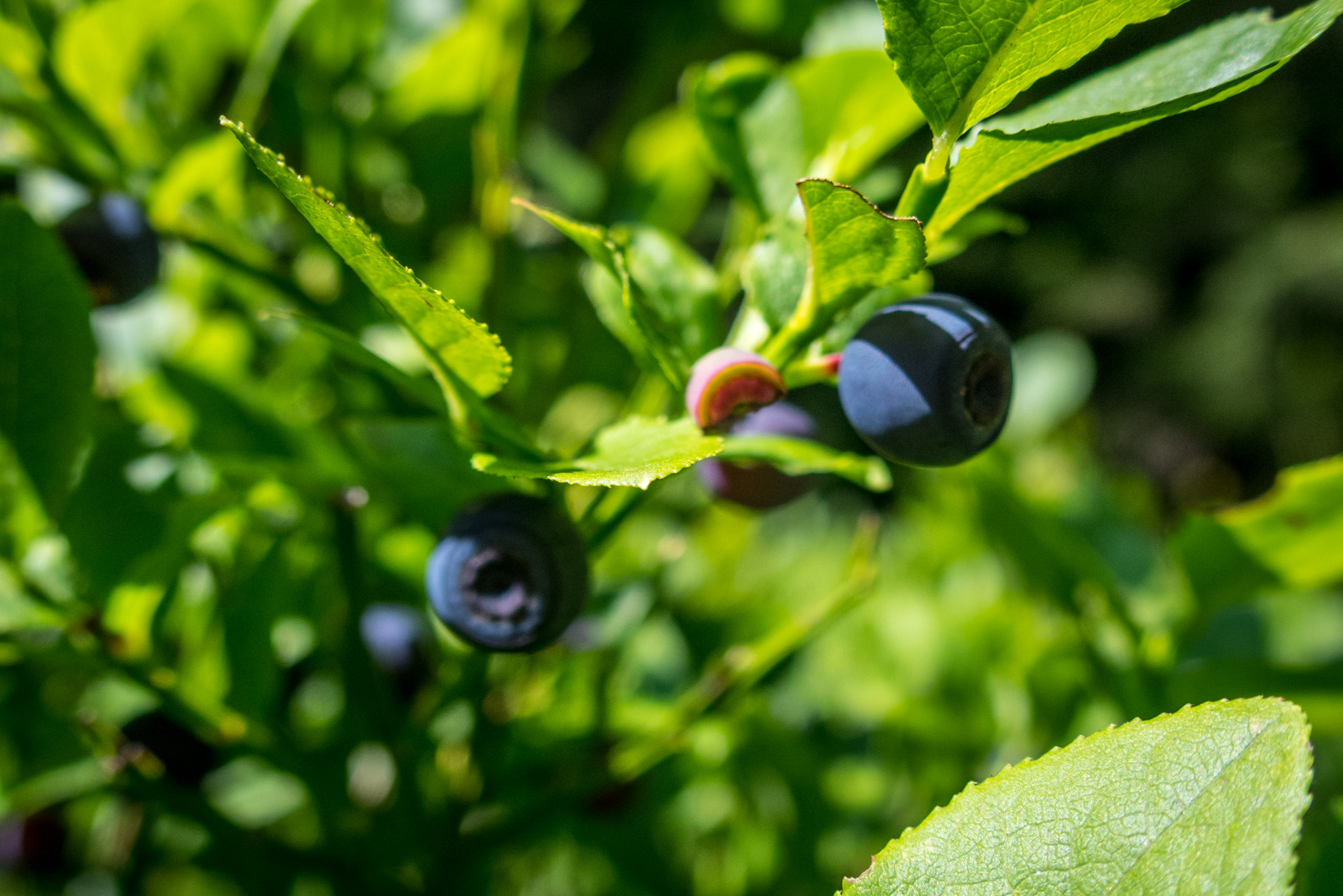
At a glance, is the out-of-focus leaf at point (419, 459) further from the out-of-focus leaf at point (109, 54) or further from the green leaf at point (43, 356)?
the out-of-focus leaf at point (109, 54)

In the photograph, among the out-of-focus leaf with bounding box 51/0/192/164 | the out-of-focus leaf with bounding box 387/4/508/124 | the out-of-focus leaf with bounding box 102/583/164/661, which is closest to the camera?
the out-of-focus leaf with bounding box 102/583/164/661

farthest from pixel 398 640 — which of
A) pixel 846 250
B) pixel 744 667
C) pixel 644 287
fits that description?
pixel 846 250

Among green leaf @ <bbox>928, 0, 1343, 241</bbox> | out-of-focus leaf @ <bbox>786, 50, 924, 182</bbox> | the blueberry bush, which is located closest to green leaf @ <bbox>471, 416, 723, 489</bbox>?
the blueberry bush

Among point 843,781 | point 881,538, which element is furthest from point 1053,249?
point 843,781

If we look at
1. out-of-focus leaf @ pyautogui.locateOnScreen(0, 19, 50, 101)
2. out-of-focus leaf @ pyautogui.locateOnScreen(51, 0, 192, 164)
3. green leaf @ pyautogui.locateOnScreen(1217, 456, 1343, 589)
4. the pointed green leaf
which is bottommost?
green leaf @ pyautogui.locateOnScreen(1217, 456, 1343, 589)

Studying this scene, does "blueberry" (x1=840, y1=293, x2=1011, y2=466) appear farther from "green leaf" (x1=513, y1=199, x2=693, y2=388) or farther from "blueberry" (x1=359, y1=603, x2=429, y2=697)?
"blueberry" (x1=359, y1=603, x2=429, y2=697)

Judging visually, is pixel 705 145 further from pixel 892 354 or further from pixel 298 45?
pixel 298 45

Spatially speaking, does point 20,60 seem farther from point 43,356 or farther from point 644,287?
point 644,287

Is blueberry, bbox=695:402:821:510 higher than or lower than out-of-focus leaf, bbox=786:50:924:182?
lower
